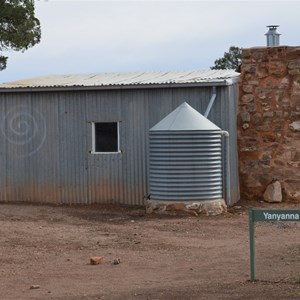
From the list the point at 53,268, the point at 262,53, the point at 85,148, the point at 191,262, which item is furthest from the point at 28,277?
the point at 262,53

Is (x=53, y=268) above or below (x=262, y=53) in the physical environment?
below

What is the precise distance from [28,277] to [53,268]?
68cm

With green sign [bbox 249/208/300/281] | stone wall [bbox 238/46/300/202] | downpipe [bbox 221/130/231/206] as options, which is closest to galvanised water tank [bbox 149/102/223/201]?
downpipe [bbox 221/130/231/206]

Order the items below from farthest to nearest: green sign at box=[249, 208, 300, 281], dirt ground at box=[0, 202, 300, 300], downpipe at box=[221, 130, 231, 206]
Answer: downpipe at box=[221, 130, 231, 206] < dirt ground at box=[0, 202, 300, 300] < green sign at box=[249, 208, 300, 281]

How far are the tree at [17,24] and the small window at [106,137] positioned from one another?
1007cm

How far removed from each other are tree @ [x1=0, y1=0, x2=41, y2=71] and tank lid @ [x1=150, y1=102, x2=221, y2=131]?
1221cm

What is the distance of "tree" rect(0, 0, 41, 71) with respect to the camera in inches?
1123

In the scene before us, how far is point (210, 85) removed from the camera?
18.5 meters

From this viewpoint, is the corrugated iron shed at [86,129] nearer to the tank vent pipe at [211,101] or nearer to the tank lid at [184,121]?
the tank vent pipe at [211,101]

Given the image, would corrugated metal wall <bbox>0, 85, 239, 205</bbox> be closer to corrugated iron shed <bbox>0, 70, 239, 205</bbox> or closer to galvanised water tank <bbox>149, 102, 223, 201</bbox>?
corrugated iron shed <bbox>0, 70, 239, 205</bbox>

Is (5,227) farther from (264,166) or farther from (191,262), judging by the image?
(264,166)

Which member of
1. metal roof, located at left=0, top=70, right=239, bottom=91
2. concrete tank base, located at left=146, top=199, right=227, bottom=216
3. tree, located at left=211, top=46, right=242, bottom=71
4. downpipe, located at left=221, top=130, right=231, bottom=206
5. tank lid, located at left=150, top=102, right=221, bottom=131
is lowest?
concrete tank base, located at left=146, top=199, right=227, bottom=216

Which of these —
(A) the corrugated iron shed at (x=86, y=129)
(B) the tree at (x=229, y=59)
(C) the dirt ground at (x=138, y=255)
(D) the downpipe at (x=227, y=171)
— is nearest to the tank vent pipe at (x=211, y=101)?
(A) the corrugated iron shed at (x=86, y=129)

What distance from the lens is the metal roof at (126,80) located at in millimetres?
18719
